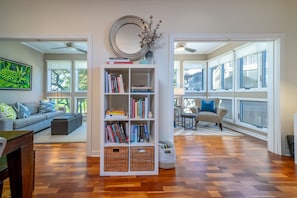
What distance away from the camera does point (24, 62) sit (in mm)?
6266

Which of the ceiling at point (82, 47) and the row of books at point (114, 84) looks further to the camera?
the ceiling at point (82, 47)

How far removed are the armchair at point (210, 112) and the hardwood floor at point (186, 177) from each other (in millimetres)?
1977

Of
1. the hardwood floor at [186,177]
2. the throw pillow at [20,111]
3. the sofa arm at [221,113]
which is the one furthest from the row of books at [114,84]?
the sofa arm at [221,113]

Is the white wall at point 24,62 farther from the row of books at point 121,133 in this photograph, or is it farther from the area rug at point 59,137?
the row of books at point 121,133

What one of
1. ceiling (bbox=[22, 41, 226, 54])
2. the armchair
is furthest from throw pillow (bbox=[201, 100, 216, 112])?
ceiling (bbox=[22, 41, 226, 54])

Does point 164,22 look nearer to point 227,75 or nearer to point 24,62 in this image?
point 227,75

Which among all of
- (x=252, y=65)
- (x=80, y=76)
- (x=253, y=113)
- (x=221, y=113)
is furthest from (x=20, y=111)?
(x=252, y=65)

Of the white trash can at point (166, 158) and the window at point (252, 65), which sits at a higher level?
the window at point (252, 65)

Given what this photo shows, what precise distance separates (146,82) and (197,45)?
12.4 ft

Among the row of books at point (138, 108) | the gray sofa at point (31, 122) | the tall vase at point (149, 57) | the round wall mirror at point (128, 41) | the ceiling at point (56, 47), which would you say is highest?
the ceiling at point (56, 47)

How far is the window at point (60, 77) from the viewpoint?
25.2ft

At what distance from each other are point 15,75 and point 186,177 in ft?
18.2

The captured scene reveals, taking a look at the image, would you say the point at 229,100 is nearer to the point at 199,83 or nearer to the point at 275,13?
the point at 199,83

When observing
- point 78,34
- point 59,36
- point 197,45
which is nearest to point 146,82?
point 78,34
